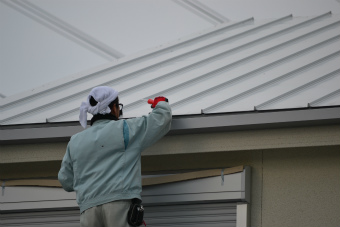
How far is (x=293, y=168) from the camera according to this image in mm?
5688

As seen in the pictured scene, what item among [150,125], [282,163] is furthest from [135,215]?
[282,163]

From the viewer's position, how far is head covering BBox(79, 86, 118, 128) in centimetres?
555

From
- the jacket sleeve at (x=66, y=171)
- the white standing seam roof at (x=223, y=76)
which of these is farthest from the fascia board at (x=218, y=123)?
the jacket sleeve at (x=66, y=171)

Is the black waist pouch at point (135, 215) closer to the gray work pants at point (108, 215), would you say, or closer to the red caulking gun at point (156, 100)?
the gray work pants at point (108, 215)

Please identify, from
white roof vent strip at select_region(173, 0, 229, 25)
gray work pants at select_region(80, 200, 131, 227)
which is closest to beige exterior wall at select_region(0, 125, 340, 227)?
gray work pants at select_region(80, 200, 131, 227)

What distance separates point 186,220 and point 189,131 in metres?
0.68

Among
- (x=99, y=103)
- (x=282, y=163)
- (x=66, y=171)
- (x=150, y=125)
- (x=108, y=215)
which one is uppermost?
(x=99, y=103)

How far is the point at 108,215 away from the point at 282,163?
53.0 inches

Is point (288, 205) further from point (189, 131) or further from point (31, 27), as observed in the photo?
point (31, 27)

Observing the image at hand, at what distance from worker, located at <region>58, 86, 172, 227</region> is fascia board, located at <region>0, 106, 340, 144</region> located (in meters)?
0.20

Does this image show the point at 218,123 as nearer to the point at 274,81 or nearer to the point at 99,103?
the point at 274,81

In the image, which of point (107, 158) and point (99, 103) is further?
point (99, 103)

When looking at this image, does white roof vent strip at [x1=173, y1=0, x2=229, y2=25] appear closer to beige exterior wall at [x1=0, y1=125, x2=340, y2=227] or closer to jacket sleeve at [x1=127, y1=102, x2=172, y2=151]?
beige exterior wall at [x1=0, y1=125, x2=340, y2=227]

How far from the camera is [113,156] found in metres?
5.41
